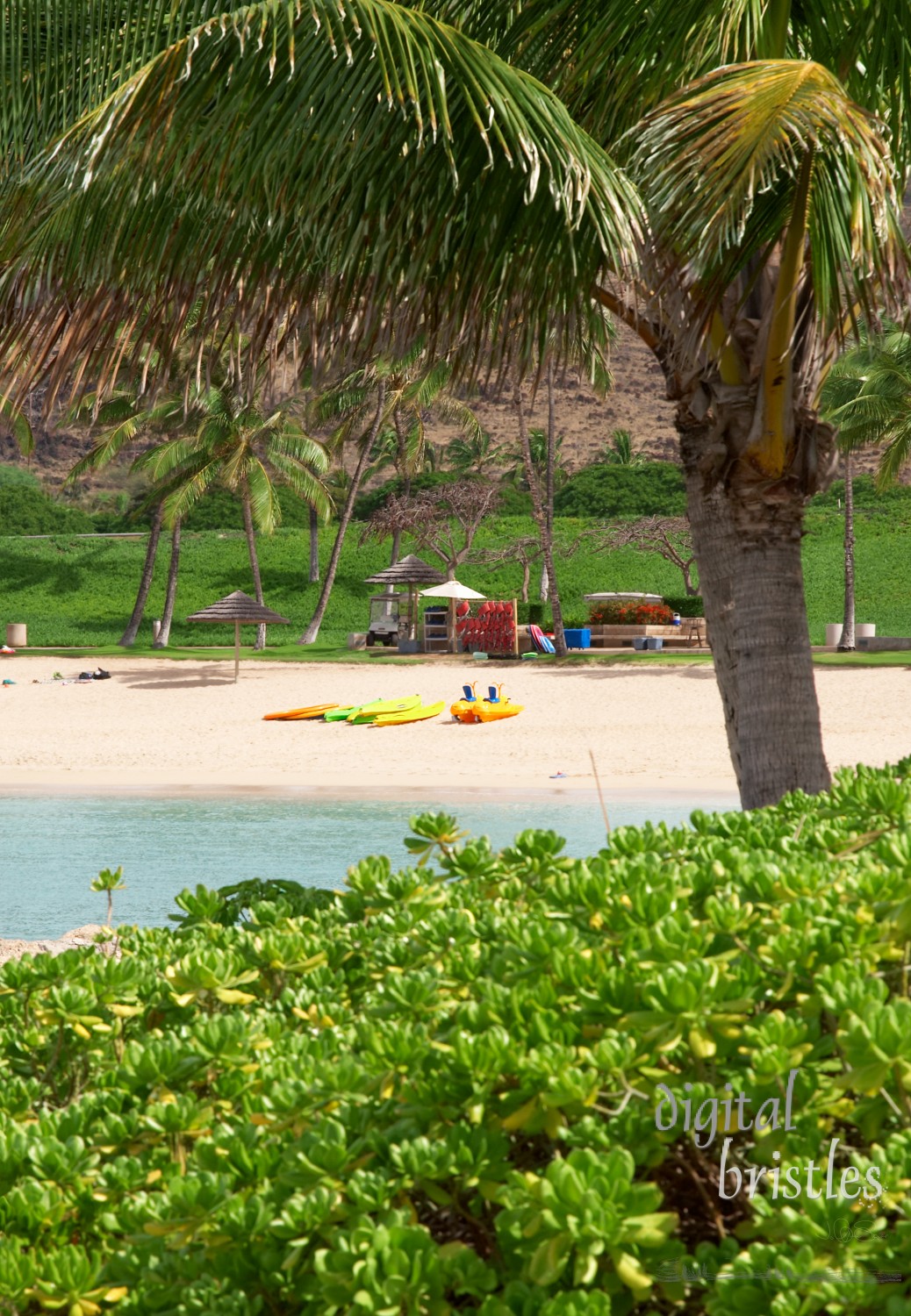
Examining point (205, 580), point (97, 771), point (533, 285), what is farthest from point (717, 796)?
point (205, 580)

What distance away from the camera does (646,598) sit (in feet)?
106

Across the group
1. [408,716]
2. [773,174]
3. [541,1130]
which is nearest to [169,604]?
[408,716]

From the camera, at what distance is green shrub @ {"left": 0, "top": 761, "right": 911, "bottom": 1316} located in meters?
1.25

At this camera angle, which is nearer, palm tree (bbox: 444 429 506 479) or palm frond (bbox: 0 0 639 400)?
palm frond (bbox: 0 0 639 400)

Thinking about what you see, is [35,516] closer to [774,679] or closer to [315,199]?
[315,199]

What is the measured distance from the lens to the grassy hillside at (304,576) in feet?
126

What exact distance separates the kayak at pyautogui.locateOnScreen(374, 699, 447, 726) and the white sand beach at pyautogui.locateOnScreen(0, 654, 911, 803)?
204 millimetres

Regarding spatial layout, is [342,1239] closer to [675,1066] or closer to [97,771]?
[675,1066]

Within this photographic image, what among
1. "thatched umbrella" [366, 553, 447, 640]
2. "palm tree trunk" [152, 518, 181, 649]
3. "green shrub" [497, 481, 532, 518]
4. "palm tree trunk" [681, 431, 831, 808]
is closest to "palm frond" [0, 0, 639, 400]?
"palm tree trunk" [681, 431, 831, 808]

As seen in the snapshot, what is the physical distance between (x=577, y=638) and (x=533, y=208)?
24387 millimetres

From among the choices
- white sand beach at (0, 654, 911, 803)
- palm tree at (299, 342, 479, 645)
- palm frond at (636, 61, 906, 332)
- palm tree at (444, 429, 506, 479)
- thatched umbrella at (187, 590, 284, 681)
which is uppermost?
palm tree at (444, 429, 506, 479)

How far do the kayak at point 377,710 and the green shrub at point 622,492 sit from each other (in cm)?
3186

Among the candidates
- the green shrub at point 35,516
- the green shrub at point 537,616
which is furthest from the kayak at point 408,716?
the green shrub at point 35,516

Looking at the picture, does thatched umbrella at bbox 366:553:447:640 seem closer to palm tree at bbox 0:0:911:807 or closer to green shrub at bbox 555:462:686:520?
green shrub at bbox 555:462:686:520
